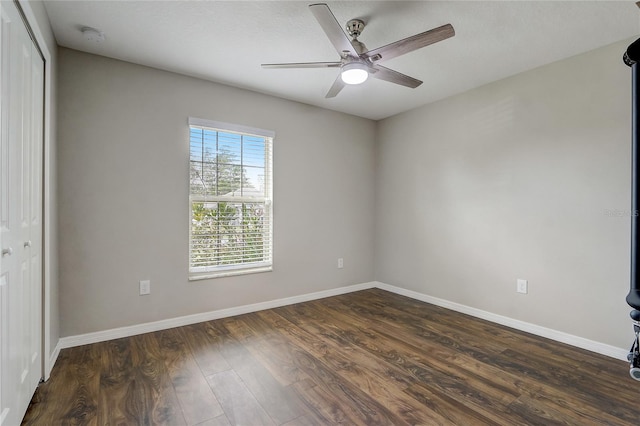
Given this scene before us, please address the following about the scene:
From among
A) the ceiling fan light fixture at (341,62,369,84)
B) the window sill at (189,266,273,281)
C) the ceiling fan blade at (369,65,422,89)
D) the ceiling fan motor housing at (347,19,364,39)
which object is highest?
the ceiling fan motor housing at (347,19,364,39)

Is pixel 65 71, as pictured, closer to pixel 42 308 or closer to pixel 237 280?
pixel 42 308

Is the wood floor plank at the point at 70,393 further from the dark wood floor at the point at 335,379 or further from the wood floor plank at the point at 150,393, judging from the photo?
the wood floor plank at the point at 150,393

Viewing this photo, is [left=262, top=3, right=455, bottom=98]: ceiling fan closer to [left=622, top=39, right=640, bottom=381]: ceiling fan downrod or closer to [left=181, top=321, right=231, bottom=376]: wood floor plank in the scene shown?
[left=622, top=39, right=640, bottom=381]: ceiling fan downrod

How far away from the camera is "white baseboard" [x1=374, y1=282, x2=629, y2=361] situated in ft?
8.09

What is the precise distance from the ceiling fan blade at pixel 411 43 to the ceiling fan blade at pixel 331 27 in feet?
0.48

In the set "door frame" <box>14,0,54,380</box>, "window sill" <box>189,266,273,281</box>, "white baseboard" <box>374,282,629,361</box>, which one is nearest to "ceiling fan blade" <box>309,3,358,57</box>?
"door frame" <box>14,0,54,380</box>

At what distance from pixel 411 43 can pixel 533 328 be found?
8.99 ft

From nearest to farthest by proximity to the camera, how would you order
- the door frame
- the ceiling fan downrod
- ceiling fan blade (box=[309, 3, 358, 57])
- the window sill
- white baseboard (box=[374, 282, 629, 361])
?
the ceiling fan downrod < ceiling fan blade (box=[309, 3, 358, 57]) < the door frame < white baseboard (box=[374, 282, 629, 361]) < the window sill

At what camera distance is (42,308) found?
2037mm

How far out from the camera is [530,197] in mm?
2953

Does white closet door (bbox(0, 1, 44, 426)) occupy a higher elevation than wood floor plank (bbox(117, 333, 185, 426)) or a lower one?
higher

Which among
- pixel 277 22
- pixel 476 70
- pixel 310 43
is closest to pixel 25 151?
pixel 277 22

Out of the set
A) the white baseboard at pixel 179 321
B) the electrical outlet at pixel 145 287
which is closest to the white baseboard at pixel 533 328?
the white baseboard at pixel 179 321

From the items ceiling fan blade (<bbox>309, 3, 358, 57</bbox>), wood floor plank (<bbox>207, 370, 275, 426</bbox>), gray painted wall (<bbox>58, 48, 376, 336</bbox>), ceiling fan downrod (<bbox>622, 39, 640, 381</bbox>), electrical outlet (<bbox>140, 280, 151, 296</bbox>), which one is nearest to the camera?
ceiling fan downrod (<bbox>622, 39, 640, 381</bbox>)
